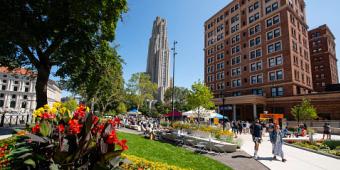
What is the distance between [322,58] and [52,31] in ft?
280

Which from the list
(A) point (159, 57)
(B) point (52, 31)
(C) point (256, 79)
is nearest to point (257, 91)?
(C) point (256, 79)

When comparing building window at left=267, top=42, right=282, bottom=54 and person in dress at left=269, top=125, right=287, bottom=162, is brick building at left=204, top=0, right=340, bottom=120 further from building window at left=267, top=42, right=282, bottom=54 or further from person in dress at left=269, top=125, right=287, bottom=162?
person in dress at left=269, top=125, right=287, bottom=162

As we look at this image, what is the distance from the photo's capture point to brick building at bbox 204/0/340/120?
42562 mm

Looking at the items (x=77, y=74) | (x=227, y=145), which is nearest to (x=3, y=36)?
(x=77, y=74)

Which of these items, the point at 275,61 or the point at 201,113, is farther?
the point at 275,61

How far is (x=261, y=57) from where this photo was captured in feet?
155

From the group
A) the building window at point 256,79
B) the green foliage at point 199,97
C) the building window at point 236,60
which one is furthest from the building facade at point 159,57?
the green foliage at point 199,97

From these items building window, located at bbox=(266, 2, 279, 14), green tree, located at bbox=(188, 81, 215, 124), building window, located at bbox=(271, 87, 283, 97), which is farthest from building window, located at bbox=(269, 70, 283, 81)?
green tree, located at bbox=(188, 81, 215, 124)

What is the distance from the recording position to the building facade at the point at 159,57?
16312cm

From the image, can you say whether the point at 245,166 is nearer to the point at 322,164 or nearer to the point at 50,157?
the point at 322,164

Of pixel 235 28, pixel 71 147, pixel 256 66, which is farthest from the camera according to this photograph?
pixel 235 28

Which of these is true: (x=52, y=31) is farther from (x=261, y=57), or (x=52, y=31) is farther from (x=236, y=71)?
(x=236, y=71)

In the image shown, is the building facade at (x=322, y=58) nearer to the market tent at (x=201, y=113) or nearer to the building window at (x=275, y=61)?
the building window at (x=275, y=61)

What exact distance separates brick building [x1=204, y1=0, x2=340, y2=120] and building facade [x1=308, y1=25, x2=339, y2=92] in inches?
1137
